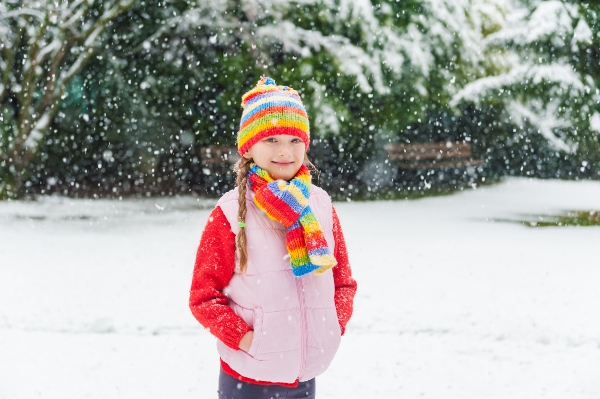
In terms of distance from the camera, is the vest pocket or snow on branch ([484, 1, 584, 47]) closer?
the vest pocket

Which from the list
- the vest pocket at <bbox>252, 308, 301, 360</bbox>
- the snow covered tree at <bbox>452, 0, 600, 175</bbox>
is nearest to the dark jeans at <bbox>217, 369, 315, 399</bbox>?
the vest pocket at <bbox>252, 308, 301, 360</bbox>

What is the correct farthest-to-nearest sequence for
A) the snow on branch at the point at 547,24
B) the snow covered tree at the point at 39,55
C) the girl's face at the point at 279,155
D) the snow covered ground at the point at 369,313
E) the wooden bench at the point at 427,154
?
the wooden bench at the point at 427,154 < the snow covered tree at the point at 39,55 < the snow on branch at the point at 547,24 < the snow covered ground at the point at 369,313 < the girl's face at the point at 279,155

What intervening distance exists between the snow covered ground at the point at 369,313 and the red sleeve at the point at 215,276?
6.31ft

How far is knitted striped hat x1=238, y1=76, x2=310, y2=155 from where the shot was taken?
2.10 metres

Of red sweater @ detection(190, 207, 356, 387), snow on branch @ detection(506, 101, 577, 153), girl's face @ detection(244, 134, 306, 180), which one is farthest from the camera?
snow on branch @ detection(506, 101, 577, 153)

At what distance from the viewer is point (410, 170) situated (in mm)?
17562

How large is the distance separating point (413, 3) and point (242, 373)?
37.7 ft

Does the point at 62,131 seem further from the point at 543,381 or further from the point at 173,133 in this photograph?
the point at 543,381

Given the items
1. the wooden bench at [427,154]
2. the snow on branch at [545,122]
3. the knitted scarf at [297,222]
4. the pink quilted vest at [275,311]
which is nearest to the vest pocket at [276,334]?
the pink quilted vest at [275,311]

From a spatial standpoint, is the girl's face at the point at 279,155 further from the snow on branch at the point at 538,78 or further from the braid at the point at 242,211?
the snow on branch at the point at 538,78

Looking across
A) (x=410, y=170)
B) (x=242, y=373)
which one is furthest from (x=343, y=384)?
(x=410, y=170)

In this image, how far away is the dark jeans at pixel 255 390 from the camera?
2.13 meters

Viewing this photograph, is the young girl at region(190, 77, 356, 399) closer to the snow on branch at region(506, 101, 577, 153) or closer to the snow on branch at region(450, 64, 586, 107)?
the snow on branch at region(450, 64, 586, 107)

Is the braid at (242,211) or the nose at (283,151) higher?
the nose at (283,151)
